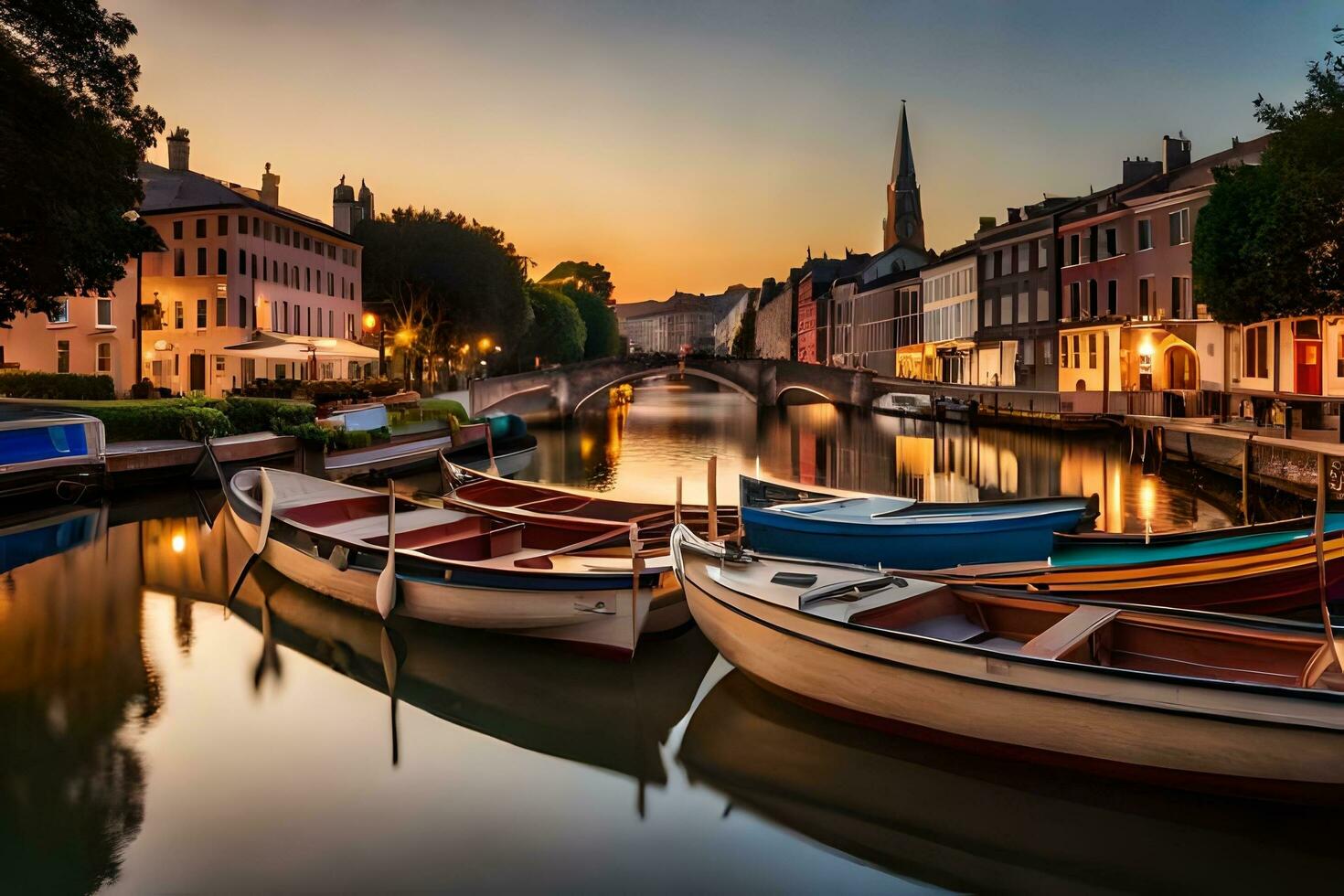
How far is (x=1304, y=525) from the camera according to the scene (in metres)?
11.9

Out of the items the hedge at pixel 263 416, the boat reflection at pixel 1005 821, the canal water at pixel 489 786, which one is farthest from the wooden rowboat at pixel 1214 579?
the hedge at pixel 263 416

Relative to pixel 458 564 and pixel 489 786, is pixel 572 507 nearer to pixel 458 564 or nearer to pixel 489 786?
pixel 458 564

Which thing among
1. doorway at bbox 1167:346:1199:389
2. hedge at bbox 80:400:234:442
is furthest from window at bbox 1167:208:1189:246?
hedge at bbox 80:400:234:442

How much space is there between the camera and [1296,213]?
23641mm

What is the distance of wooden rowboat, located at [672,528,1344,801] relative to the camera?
684 cm

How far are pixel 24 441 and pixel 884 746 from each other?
2065 cm

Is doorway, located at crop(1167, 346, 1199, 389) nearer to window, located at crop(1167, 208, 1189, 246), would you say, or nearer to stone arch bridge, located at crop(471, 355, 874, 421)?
window, located at crop(1167, 208, 1189, 246)

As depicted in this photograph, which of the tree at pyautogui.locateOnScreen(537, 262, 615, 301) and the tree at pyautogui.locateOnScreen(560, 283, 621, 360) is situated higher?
the tree at pyautogui.locateOnScreen(537, 262, 615, 301)

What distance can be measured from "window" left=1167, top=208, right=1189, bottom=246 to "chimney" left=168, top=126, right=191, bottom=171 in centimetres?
4334

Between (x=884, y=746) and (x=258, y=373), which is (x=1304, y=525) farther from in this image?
(x=258, y=373)

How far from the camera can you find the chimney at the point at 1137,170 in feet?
168

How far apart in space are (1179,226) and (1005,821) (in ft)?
123

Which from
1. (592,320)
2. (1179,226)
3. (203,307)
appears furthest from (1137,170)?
(592,320)

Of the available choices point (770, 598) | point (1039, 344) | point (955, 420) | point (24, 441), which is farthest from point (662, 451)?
point (770, 598)
